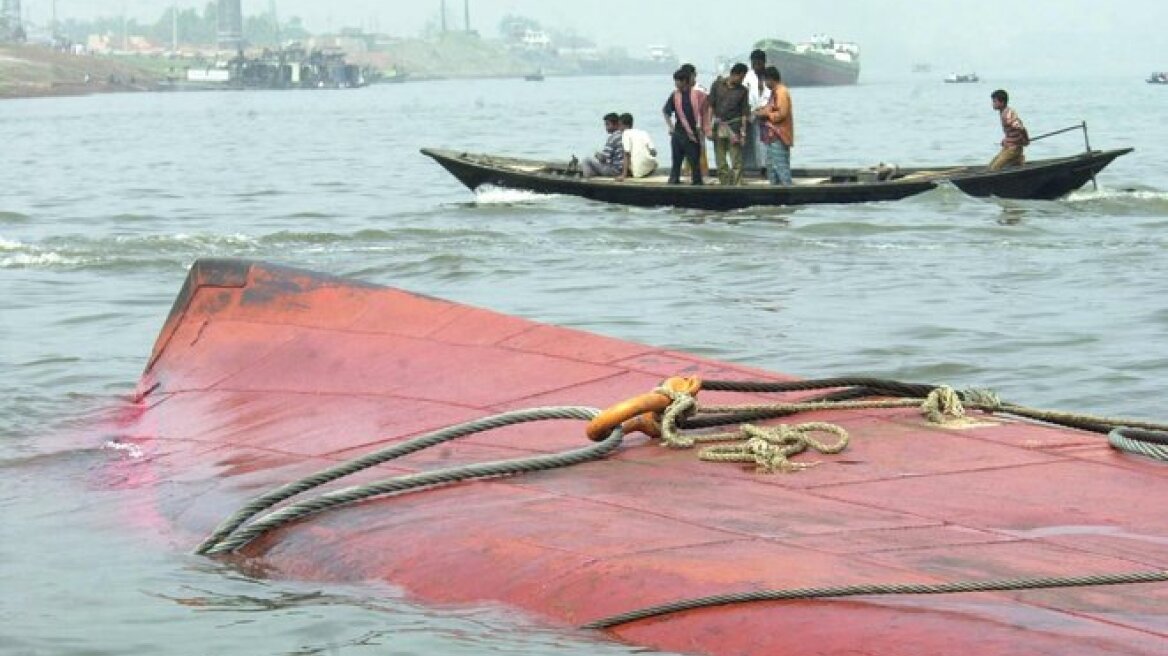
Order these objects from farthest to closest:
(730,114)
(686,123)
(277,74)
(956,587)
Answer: (277,74) < (686,123) < (730,114) < (956,587)

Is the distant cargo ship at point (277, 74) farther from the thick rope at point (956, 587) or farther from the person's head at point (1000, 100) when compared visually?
the thick rope at point (956, 587)

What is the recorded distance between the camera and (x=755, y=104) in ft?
67.9

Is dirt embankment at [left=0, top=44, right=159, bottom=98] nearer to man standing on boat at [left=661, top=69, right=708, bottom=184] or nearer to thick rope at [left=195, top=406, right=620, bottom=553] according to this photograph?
man standing on boat at [left=661, top=69, right=708, bottom=184]

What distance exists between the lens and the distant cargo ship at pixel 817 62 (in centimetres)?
9513

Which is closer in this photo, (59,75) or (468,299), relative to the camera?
(468,299)

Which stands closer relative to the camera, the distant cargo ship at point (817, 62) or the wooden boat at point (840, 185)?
the wooden boat at point (840, 185)

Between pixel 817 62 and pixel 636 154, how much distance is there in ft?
269

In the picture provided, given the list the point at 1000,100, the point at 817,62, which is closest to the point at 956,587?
the point at 1000,100

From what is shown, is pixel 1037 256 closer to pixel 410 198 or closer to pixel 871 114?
pixel 410 198

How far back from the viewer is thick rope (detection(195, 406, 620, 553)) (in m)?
6.15

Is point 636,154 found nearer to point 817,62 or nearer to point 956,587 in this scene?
point 956,587

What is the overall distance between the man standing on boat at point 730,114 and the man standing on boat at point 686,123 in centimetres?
16

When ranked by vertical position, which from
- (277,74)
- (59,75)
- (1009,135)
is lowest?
(1009,135)

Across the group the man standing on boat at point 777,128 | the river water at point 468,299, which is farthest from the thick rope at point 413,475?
the man standing on boat at point 777,128
